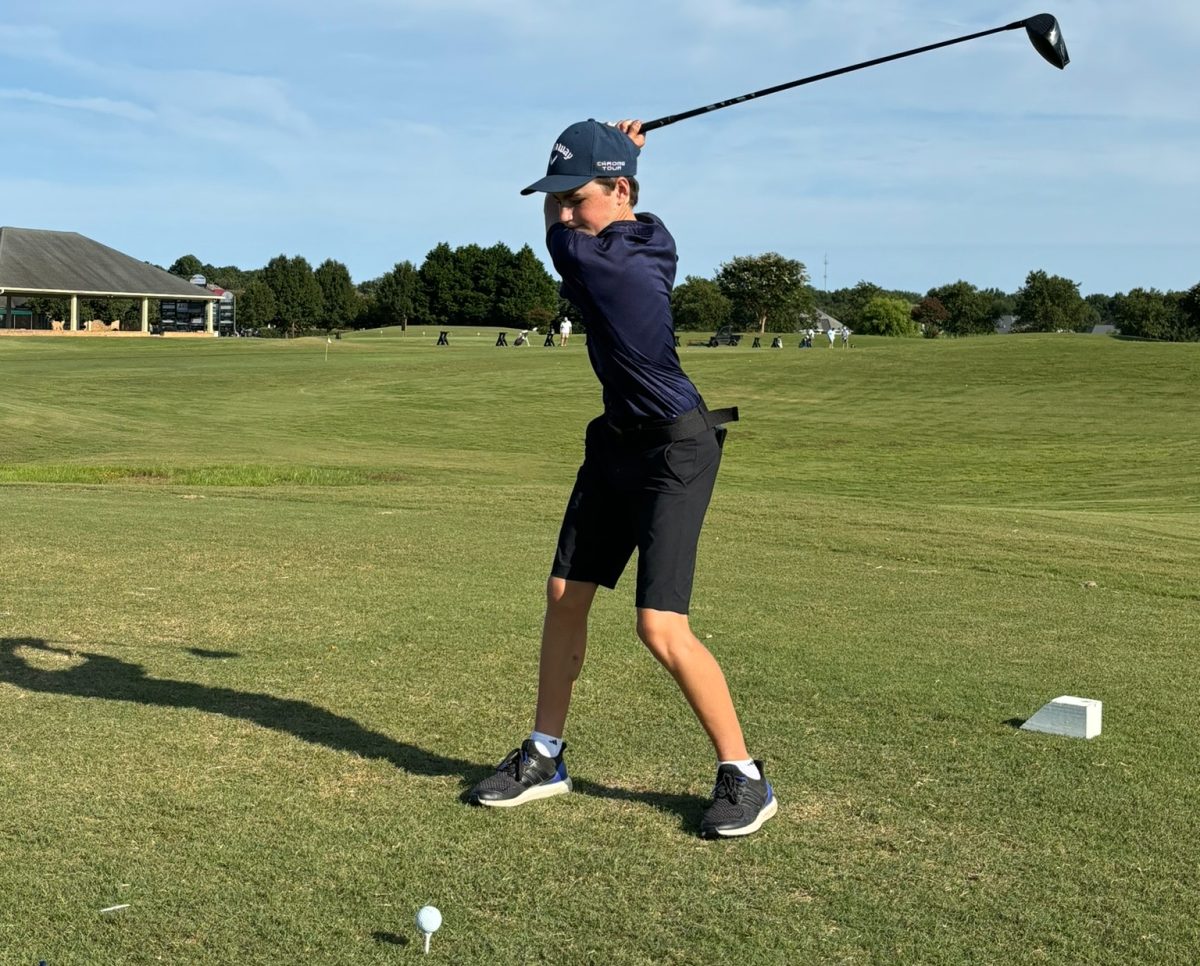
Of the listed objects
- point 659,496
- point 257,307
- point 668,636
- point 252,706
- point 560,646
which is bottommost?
point 252,706

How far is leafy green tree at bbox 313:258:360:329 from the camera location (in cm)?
15100

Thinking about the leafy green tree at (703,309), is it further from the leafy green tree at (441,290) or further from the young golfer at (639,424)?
the young golfer at (639,424)

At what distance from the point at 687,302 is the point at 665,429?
134 meters

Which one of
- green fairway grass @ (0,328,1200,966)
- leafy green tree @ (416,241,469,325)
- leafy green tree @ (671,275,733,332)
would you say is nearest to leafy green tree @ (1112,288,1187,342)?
leafy green tree @ (671,275,733,332)

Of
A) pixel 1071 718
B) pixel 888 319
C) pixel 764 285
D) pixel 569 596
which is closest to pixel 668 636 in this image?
pixel 569 596

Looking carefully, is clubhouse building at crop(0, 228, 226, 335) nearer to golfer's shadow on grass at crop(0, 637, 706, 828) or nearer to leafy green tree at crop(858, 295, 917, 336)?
leafy green tree at crop(858, 295, 917, 336)

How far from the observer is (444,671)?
763cm

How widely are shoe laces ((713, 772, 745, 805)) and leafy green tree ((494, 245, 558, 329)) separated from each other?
14558cm

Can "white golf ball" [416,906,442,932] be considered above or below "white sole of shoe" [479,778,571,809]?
above

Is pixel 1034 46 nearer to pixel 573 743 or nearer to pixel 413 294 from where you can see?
pixel 573 743

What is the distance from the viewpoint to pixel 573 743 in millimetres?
6285

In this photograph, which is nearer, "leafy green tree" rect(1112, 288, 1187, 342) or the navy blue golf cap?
the navy blue golf cap

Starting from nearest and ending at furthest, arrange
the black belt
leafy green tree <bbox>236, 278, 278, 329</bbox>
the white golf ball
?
the white golf ball, the black belt, leafy green tree <bbox>236, 278, 278, 329</bbox>

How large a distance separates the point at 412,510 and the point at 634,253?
12987mm
